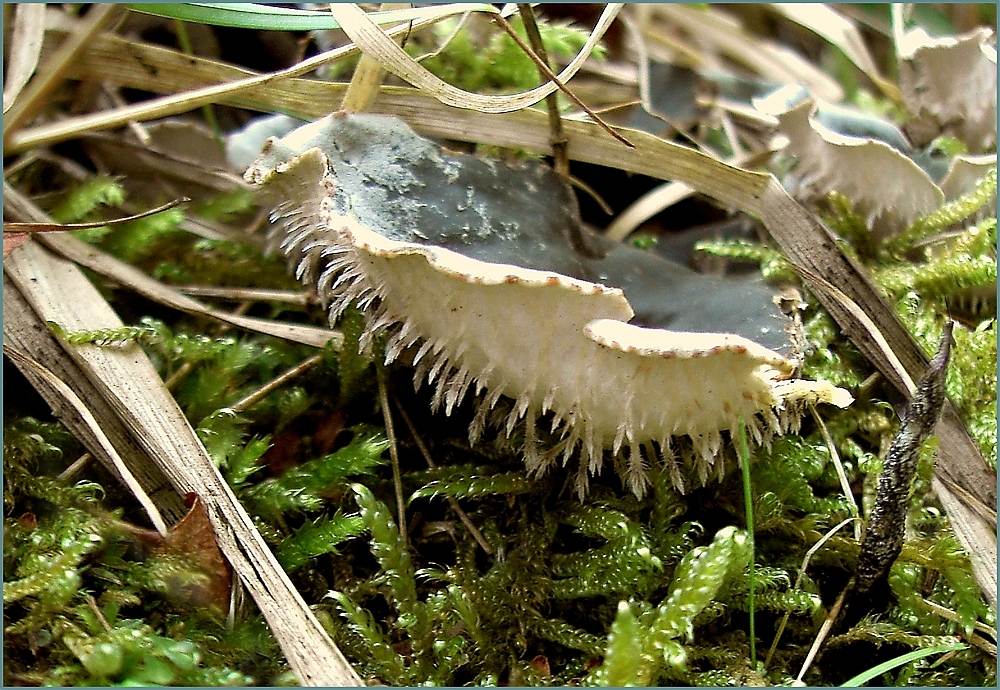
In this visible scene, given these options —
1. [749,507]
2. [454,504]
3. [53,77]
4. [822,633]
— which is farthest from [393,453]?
[53,77]

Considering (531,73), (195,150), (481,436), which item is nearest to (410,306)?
(481,436)

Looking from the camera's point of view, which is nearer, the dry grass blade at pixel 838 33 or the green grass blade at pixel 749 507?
the green grass blade at pixel 749 507

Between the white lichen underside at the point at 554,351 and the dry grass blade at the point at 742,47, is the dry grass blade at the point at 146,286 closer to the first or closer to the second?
the white lichen underside at the point at 554,351

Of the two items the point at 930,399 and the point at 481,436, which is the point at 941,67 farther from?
the point at 481,436

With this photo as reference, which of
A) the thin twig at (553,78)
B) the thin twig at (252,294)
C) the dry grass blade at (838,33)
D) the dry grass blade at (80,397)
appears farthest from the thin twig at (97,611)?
the dry grass blade at (838,33)

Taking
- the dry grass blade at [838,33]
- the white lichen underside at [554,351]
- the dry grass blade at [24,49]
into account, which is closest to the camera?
the white lichen underside at [554,351]

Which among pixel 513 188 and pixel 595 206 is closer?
pixel 513 188

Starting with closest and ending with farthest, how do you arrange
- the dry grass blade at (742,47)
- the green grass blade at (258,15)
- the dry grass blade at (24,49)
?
the green grass blade at (258,15) → the dry grass blade at (24,49) → the dry grass blade at (742,47)
